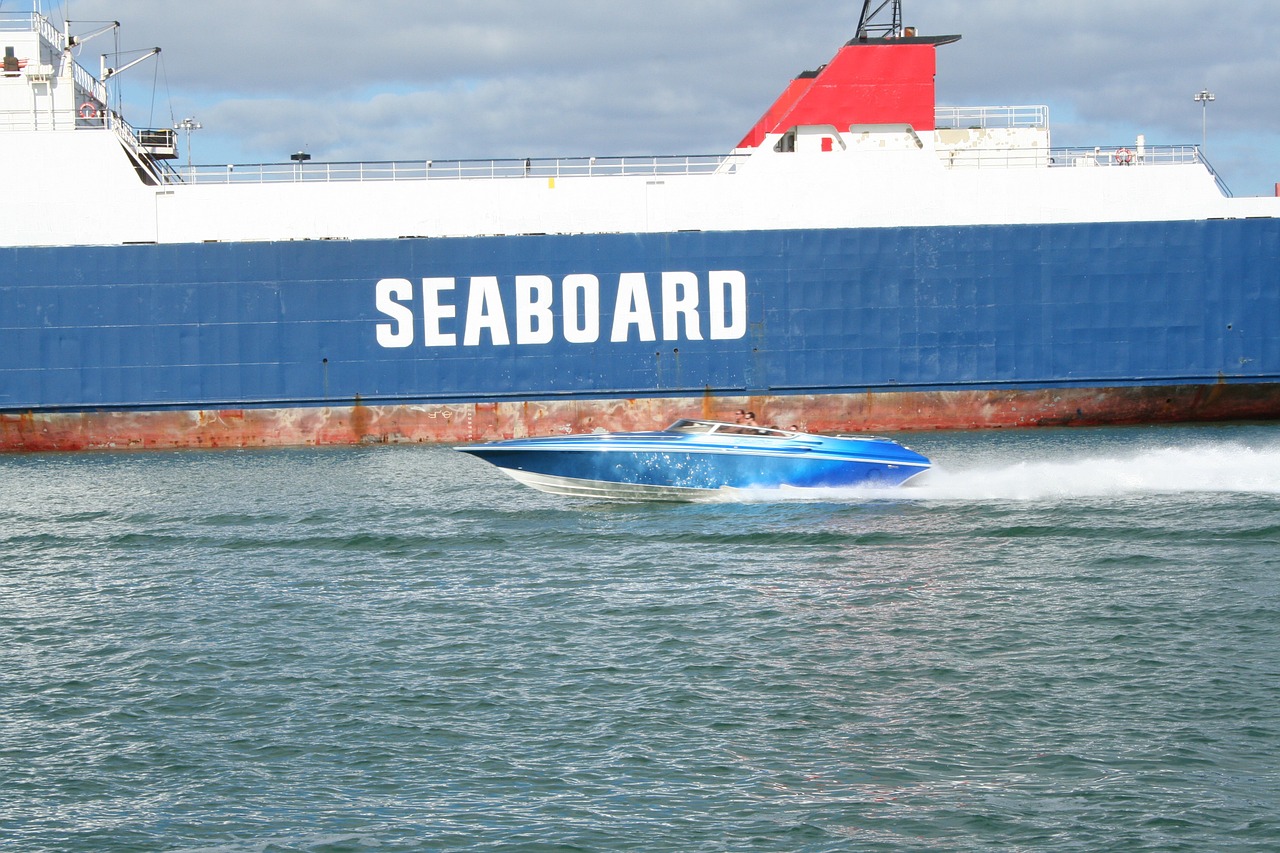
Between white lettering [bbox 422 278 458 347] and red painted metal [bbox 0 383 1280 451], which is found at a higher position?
white lettering [bbox 422 278 458 347]

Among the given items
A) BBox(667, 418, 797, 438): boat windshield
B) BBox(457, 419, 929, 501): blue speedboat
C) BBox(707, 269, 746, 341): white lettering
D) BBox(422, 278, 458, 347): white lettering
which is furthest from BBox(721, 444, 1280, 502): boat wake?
BBox(422, 278, 458, 347): white lettering

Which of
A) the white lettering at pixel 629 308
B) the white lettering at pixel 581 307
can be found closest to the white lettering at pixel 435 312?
the white lettering at pixel 581 307

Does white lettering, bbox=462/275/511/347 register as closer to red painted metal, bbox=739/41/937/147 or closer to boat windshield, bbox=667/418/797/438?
red painted metal, bbox=739/41/937/147

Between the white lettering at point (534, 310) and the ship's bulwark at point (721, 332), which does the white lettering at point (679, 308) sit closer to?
the ship's bulwark at point (721, 332)

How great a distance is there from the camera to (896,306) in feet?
102

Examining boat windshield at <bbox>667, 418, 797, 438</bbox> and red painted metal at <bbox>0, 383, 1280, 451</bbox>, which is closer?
boat windshield at <bbox>667, 418, 797, 438</bbox>

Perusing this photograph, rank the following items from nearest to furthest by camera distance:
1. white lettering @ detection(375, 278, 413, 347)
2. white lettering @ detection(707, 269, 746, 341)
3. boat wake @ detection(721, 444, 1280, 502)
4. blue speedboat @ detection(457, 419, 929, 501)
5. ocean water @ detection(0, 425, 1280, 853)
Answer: ocean water @ detection(0, 425, 1280, 853) < blue speedboat @ detection(457, 419, 929, 501) < boat wake @ detection(721, 444, 1280, 502) < white lettering @ detection(375, 278, 413, 347) < white lettering @ detection(707, 269, 746, 341)

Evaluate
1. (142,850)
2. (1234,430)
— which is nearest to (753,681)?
(142,850)

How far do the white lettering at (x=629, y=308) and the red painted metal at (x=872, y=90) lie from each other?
5.85m

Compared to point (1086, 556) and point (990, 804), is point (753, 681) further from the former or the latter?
point (1086, 556)

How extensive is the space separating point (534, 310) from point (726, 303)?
16.0 ft

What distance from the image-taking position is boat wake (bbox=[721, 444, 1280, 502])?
20.0 m

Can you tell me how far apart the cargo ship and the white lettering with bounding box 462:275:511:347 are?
8 cm

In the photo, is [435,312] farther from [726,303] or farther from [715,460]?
[715,460]
